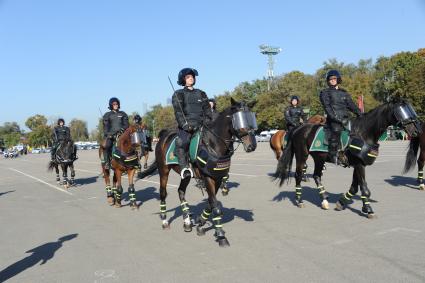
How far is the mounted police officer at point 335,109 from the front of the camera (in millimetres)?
8781

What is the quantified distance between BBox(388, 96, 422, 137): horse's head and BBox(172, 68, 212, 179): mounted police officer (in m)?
3.75

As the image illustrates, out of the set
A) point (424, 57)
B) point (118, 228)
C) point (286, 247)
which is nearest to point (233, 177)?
point (118, 228)

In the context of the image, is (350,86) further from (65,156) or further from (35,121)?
(35,121)

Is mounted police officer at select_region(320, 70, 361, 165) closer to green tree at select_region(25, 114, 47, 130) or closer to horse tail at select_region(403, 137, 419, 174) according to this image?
horse tail at select_region(403, 137, 419, 174)

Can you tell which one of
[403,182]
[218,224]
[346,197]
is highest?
[218,224]

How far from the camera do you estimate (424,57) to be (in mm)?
61656

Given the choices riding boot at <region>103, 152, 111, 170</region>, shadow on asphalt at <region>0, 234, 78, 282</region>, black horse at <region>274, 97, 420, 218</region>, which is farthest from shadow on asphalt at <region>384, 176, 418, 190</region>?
shadow on asphalt at <region>0, 234, 78, 282</region>

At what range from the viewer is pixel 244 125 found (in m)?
6.54

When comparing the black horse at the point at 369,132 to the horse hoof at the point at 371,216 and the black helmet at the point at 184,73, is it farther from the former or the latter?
the black helmet at the point at 184,73

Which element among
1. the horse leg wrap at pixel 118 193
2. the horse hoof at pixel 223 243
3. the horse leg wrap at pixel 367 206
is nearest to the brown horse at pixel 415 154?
the horse leg wrap at pixel 367 206

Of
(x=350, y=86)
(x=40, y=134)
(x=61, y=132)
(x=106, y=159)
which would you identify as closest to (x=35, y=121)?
(x=40, y=134)

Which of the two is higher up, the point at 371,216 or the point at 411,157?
the point at 411,157

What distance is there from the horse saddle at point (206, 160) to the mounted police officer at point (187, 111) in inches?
7.1

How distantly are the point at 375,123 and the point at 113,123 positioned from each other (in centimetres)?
700
